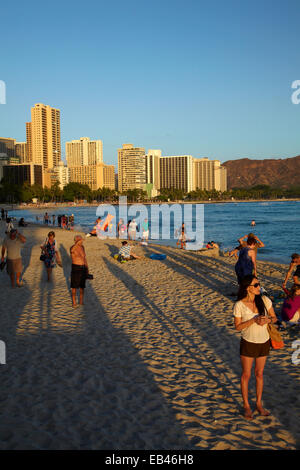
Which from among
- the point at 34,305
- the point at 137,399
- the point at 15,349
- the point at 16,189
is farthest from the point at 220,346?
the point at 16,189

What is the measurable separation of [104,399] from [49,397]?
A: 638 mm

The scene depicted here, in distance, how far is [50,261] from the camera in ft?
34.1

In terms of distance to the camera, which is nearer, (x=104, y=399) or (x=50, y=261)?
(x=104, y=399)

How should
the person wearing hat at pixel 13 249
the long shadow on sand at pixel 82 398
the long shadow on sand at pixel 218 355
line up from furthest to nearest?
the person wearing hat at pixel 13 249 → the long shadow on sand at pixel 218 355 → the long shadow on sand at pixel 82 398

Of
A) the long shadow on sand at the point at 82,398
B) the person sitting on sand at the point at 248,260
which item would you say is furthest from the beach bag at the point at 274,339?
the person sitting on sand at the point at 248,260

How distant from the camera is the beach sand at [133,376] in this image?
144 inches

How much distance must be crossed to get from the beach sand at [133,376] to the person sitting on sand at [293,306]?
29cm

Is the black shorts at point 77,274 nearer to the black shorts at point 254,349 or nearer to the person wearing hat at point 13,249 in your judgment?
the person wearing hat at point 13,249

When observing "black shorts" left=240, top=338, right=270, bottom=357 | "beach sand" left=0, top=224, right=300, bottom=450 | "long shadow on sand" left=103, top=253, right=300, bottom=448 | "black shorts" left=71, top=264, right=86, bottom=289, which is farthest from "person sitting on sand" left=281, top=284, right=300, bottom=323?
"black shorts" left=71, top=264, right=86, bottom=289

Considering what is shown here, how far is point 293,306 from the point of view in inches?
255

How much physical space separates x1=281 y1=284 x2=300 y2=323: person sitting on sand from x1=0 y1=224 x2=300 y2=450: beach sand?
0.95 ft

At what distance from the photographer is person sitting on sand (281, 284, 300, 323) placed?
6.39 metres

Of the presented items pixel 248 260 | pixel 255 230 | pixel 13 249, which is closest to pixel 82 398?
pixel 248 260

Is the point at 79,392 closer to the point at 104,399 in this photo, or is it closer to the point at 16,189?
the point at 104,399
